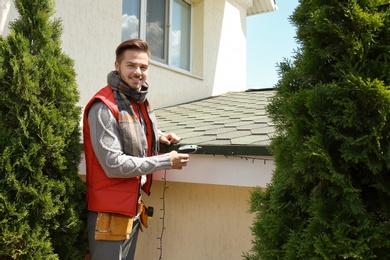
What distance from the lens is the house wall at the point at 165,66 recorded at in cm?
483

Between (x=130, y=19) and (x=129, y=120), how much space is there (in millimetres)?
3511

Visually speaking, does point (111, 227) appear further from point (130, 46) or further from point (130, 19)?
point (130, 19)

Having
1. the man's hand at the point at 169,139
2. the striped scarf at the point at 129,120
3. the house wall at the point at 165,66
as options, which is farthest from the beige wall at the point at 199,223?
the house wall at the point at 165,66

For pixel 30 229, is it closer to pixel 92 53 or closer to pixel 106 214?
pixel 106 214

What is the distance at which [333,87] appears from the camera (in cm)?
199

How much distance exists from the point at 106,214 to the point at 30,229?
53cm

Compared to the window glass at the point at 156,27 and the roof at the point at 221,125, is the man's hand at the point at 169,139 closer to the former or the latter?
the roof at the point at 221,125

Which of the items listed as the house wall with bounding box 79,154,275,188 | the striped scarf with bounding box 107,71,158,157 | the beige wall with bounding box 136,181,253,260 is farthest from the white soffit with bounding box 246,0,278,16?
the striped scarf with bounding box 107,71,158,157

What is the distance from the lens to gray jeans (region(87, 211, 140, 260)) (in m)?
2.94

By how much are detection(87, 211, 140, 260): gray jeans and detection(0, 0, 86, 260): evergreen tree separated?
0.35ft

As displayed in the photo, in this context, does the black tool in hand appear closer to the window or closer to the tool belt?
the tool belt

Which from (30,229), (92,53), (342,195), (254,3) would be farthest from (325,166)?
(254,3)

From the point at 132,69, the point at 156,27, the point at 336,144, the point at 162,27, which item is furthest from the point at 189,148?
the point at 162,27

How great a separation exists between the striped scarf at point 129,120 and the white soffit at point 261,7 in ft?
24.5
